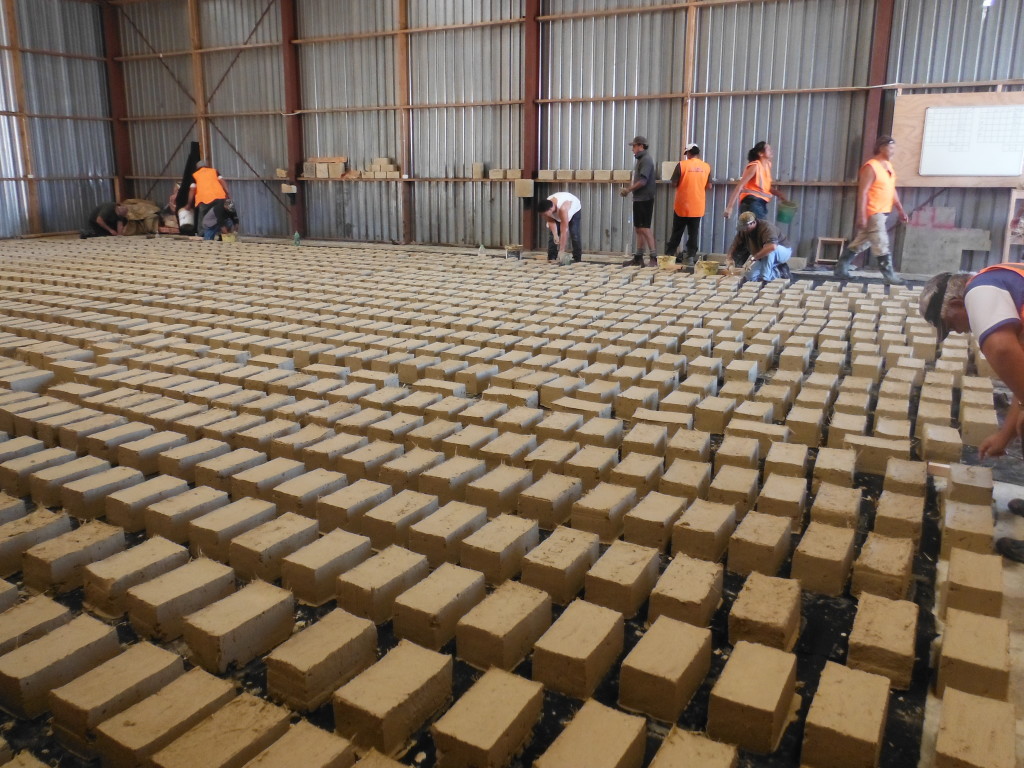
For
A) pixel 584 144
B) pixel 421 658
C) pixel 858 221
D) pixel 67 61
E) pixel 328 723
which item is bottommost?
pixel 328 723

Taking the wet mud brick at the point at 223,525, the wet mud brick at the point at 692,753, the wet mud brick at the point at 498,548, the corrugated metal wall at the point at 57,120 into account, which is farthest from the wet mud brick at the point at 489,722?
the corrugated metal wall at the point at 57,120

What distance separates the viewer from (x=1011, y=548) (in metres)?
2.77

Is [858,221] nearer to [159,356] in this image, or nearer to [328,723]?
[159,356]

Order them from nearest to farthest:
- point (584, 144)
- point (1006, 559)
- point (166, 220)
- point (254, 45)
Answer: point (1006, 559) → point (584, 144) → point (254, 45) → point (166, 220)

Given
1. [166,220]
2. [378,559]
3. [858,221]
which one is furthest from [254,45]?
[378,559]

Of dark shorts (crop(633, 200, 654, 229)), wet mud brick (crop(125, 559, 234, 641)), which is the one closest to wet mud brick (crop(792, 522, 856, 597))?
wet mud brick (crop(125, 559, 234, 641))

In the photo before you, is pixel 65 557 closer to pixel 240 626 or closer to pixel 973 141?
pixel 240 626

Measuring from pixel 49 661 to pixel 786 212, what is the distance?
37.5 feet

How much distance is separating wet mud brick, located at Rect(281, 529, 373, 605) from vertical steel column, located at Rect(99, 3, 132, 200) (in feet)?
62.5

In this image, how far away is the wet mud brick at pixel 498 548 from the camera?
260 centimetres

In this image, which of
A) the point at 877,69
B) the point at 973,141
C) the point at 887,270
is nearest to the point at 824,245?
the point at 887,270

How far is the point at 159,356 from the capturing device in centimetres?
509

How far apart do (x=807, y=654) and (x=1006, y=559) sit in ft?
3.35

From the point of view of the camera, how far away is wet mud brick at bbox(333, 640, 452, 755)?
6.16 ft
